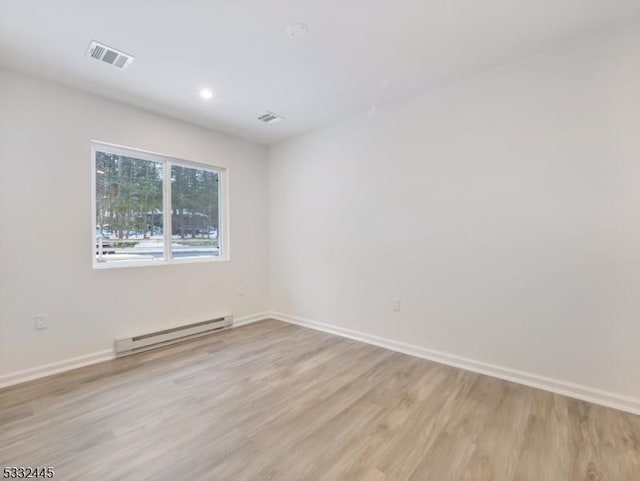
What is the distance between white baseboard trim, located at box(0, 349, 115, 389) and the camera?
2396 millimetres

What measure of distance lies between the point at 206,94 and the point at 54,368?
2826mm

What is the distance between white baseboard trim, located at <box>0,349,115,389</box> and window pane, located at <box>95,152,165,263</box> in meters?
0.91

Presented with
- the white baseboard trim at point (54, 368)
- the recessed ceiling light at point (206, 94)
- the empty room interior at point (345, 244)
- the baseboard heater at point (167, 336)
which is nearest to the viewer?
the empty room interior at point (345, 244)

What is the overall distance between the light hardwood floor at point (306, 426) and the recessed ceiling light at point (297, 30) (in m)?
2.60

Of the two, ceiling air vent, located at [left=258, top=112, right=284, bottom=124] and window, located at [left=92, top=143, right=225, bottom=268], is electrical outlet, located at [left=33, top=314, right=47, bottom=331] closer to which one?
window, located at [left=92, top=143, right=225, bottom=268]

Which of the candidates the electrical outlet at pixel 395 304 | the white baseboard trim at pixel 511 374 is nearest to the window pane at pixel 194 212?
the white baseboard trim at pixel 511 374

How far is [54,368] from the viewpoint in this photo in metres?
2.60

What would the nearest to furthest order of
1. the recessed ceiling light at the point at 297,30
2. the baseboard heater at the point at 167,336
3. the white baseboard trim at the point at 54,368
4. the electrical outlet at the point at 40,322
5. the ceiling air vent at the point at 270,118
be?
1. the recessed ceiling light at the point at 297,30
2. the white baseboard trim at the point at 54,368
3. the electrical outlet at the point at 40,322
4. the baseboard heater at the point at 167,336
5. the ceiling air vent at the point at 270,118

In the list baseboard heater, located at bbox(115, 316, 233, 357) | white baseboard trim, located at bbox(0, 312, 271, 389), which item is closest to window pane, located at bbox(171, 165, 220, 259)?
baseboard heater, located at bbox(115, 316, 233, 357)

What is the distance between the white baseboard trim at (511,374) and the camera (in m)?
2.04

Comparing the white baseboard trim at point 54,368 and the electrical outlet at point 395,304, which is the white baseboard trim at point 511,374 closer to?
the electrical outlet at point 395,304

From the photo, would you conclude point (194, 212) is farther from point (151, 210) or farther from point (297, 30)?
point (297, 30)

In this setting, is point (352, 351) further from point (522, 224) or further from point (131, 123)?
point (131, 123)

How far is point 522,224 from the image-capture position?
2.39m
